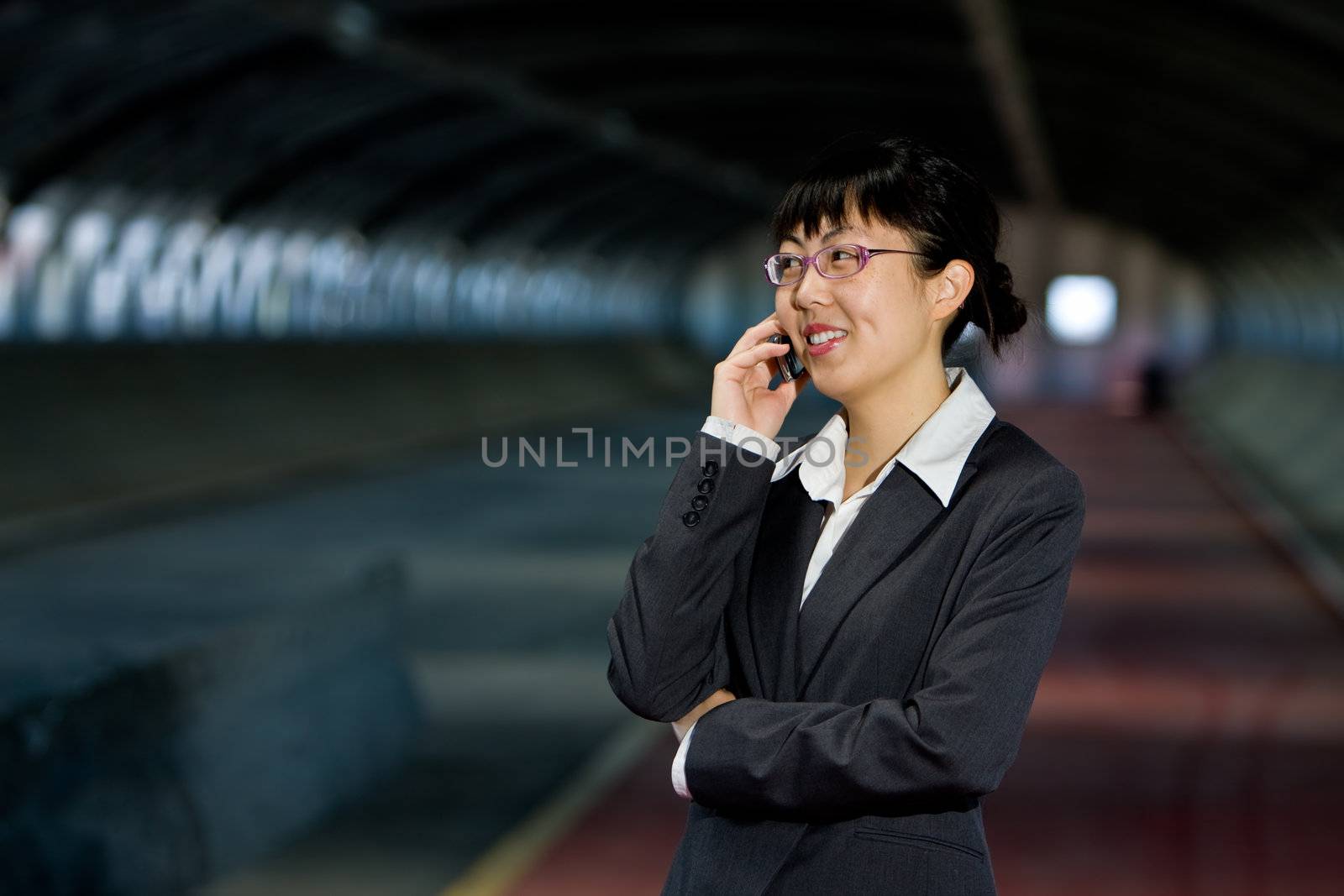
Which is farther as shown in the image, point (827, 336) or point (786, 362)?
point (786, 362)

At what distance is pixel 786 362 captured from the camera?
9.30ft

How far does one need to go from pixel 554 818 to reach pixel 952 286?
6279mm

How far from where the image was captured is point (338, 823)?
8.72 meters

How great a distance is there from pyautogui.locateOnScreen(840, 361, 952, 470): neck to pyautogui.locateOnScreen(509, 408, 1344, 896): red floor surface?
4911mm

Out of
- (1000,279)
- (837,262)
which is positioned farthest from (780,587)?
(1000,279)

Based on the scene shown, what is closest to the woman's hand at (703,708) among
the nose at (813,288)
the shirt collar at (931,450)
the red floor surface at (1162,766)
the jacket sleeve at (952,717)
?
the jacket sleeve at (952,717)

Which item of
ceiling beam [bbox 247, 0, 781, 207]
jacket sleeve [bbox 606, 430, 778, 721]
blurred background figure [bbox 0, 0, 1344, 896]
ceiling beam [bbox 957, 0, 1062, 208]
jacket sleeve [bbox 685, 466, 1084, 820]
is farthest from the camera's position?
ceiling beam [bbox 957, 0, 1062, 208]

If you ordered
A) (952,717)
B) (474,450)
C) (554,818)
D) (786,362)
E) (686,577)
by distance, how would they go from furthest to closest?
(474,450) → (554,818) → (786,362) → (686,577) → (952,717)

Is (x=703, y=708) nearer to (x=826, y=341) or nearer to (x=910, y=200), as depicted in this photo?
(x=826, y=341)

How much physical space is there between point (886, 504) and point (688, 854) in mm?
612

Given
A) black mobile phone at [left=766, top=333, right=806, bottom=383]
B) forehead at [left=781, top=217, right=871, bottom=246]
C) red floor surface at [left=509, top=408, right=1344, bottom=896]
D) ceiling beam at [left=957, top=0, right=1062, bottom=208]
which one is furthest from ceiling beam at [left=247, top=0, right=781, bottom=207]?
forehead at [left=781, top=217, right=871, bottom=246]

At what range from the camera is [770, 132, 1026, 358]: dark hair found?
2.65m

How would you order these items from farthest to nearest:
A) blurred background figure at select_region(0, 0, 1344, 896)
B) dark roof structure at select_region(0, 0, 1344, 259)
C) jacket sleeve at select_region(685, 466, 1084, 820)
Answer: dark roof structure at select_region(0, 0, 1344, 259) → blurred background figure at select_region(0, 0, 1344, 896) → jacket sleeve at select_region(685, 466, 1084, 820)

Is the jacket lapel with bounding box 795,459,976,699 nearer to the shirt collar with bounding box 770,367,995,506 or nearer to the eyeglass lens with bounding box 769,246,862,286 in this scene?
the shirt collar with bounding box 770,367,995,506
